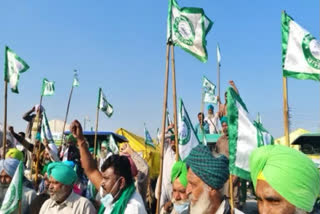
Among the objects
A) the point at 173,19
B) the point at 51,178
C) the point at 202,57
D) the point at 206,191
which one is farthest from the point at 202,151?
the point at 173,19

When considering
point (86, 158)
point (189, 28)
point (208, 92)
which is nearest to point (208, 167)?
point (86, 158)

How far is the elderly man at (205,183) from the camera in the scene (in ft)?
8.15

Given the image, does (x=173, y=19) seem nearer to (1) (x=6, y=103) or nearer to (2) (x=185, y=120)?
(2) (x=185, y=120)

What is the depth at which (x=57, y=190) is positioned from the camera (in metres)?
3.96

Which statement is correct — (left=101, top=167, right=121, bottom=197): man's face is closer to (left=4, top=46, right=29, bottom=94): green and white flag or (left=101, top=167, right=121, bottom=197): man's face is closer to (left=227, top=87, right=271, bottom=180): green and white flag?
(left=227, top=87, right=271, bottom=180): green and white flag

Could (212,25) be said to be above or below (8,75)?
above

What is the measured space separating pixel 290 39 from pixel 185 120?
1861 millimetres

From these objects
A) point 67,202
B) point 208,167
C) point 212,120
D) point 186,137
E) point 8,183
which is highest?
point 212,120

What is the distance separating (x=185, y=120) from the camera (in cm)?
559

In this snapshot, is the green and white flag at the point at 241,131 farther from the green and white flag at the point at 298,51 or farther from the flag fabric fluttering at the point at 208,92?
the flag fabric fluttering at the point at 208,92

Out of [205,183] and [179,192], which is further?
[179,192]

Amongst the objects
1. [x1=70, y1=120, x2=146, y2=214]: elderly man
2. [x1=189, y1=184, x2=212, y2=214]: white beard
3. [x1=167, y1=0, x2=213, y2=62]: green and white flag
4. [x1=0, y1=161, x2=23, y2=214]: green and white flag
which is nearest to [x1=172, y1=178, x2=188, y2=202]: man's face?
[x1=70, y1=120, x2=146, y2=214]: elderly man

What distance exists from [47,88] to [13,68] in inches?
175

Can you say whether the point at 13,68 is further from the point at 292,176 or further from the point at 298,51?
the point at 292,176
